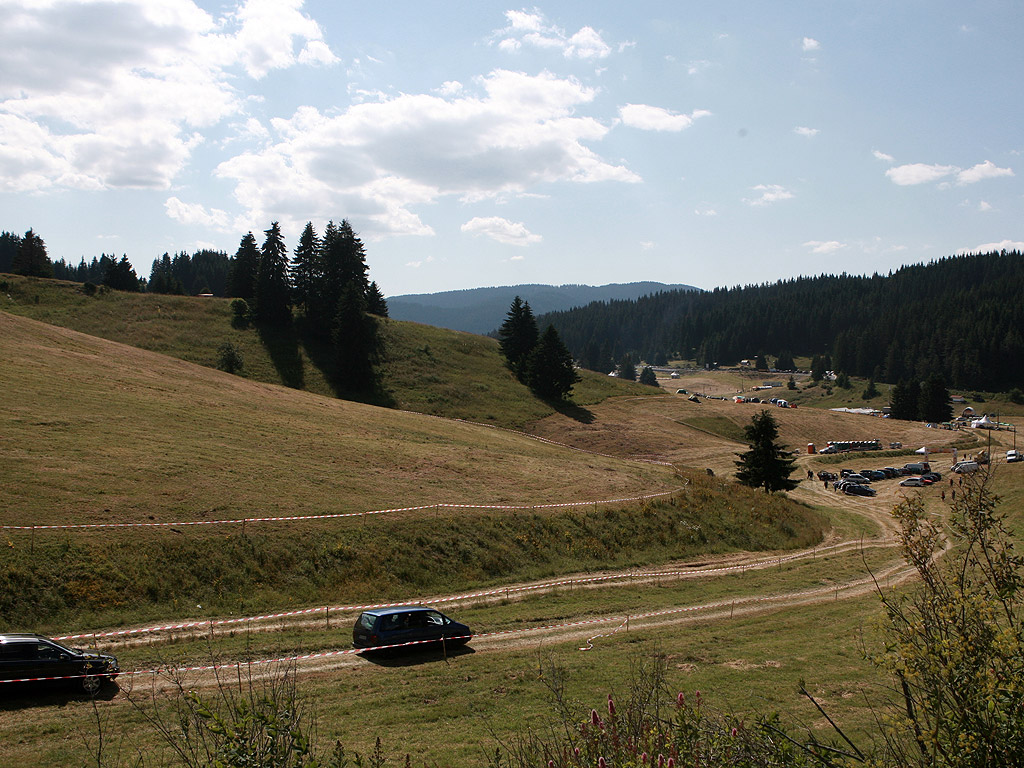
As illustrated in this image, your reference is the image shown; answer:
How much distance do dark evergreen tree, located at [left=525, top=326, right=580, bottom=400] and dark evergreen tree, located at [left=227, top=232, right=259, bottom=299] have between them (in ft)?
150

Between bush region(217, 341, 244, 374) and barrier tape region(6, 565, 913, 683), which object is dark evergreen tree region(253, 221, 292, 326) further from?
barrier tape region(6, 565, 913, 683)

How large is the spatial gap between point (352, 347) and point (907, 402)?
96435mm

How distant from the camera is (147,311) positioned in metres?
93.8

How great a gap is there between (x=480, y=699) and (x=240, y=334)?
276 feet

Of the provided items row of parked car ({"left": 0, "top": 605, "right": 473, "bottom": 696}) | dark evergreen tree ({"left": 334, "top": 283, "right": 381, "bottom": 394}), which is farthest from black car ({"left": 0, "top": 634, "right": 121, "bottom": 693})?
dark evergreen tree ({"left": 334, "top": 283, "right": 381, "bottom": 394})

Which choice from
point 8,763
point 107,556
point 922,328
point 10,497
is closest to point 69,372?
point 10,497

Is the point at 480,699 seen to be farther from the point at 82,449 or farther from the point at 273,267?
the point at 273,267

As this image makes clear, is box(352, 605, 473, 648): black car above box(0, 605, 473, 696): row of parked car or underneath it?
underneath

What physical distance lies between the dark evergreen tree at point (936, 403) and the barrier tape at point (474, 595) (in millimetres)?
88794

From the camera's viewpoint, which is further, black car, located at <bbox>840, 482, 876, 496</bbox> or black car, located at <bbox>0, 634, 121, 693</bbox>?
black car, located at <bbox>840, 482, 876, 496</bbox>

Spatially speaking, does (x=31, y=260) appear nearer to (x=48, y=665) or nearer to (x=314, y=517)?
(x=314, y=517)

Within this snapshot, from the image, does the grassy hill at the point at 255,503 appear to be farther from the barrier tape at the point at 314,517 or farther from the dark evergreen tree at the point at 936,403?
the dark evergreen tree at the point at 936,403

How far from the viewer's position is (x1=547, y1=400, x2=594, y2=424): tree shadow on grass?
8469 cm

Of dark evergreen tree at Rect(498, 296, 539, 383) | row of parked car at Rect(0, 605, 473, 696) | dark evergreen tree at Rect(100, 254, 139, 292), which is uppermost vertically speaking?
dark evergreen tree at Rect(100, 254, 139, 292)
